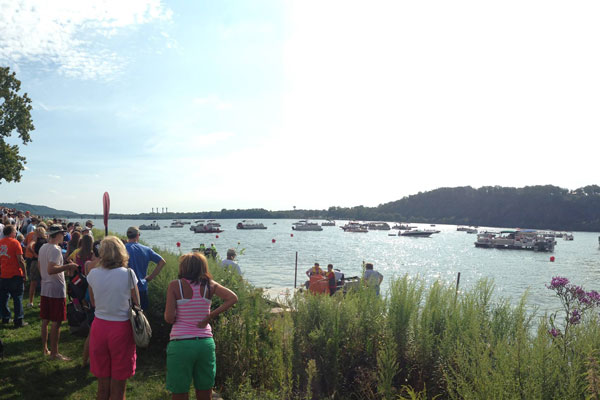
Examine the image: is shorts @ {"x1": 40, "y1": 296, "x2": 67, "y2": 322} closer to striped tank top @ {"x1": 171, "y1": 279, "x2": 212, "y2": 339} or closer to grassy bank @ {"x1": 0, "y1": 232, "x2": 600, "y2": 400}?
grassy bank @ {"x1": 0, "y1": 232, "x2": 600, "y2": 400}

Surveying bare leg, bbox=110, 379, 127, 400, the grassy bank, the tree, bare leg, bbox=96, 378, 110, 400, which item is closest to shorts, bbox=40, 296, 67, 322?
the grassy bank

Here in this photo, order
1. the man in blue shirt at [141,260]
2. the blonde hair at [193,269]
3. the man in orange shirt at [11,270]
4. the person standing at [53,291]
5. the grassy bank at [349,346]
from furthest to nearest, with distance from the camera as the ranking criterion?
the man in orange shirt at [11,270]
the man in blue shirt at [141,260]
the person standing at [53,291]
the grassy bank at [349,346]
the blonde hair at [193,269]

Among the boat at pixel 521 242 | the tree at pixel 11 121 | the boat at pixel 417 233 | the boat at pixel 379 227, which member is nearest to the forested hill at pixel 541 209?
the boat at pixel 379 227

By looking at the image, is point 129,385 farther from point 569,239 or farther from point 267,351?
point 569,239

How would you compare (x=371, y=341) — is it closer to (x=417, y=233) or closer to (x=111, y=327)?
(x=111, y=327)

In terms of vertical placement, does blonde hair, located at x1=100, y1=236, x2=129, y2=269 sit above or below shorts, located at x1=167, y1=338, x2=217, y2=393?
above

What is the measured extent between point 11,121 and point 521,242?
287ft

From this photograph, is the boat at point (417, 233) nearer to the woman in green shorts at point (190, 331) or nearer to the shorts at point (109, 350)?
the woman in green shorts at point (190, 331)

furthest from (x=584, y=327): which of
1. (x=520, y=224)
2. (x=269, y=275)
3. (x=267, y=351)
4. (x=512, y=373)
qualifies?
(x=520, y=224)

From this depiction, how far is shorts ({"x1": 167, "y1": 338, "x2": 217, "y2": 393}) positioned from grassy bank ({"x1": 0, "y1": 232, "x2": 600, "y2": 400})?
743 mm

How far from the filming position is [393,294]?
217 inches

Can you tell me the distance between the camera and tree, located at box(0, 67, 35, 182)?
27562 millimetres

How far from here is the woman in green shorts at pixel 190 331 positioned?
137 inches

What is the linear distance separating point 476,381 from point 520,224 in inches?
7940
